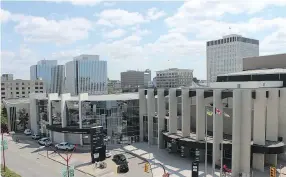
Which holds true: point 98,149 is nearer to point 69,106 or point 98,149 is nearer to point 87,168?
point 87,168

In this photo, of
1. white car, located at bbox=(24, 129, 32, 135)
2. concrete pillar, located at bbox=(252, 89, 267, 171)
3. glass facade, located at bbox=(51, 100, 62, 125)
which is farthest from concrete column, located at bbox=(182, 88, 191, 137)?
white car, located at bbox=(24, 129, 32, 135)

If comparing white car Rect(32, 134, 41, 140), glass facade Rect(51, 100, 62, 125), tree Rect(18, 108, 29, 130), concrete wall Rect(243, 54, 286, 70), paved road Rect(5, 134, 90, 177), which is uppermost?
concrete wall Rect(243, 54, 286, 70)

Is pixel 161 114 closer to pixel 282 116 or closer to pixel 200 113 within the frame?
pixel 200 113

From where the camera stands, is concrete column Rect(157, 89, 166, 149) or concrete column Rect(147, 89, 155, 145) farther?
concrete column Rect(147, 89, 155, 145)

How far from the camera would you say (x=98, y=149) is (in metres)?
43.9

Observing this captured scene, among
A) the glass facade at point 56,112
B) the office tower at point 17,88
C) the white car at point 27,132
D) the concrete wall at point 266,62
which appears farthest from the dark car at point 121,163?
the office tower at point 17,88

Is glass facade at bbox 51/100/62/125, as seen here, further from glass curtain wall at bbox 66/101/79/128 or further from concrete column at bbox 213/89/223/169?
concrete column at bbox 213/89/223/169

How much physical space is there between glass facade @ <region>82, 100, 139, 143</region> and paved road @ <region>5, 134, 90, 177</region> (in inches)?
426

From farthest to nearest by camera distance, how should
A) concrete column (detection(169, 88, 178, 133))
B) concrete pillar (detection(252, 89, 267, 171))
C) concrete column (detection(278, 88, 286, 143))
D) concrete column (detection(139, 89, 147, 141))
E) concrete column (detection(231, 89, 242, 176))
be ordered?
concrete column (detection(139, 89, 147, 141)), concrete column (detection(169, 88, 178, 133)), concrete column (detection(278, 88, 286, 143)), concrete pillar (detection(252, 89, 267, 171)), concrete column (detection(231, 89, 242, 176))

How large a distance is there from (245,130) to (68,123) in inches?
1386

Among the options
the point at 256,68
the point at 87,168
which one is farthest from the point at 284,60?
the point at 87,168

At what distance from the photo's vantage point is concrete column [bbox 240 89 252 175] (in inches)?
1439

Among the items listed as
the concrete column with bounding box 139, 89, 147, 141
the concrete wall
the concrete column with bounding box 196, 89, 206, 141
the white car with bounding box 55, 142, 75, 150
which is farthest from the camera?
the concrete wall

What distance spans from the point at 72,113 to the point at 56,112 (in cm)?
499
